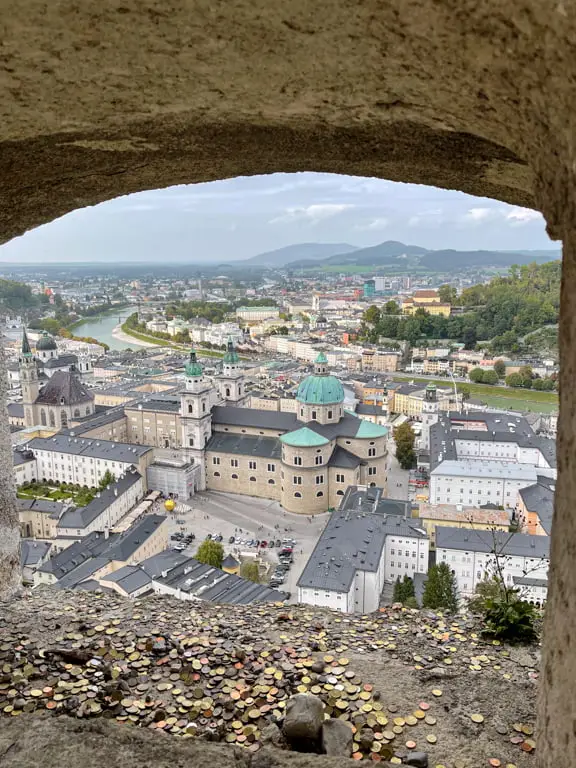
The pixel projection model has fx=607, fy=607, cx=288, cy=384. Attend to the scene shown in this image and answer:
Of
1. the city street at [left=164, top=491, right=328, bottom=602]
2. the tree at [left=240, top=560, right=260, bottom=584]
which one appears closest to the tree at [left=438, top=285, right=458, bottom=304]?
the city street at [left=164, top=491, right=328, bottom=602]

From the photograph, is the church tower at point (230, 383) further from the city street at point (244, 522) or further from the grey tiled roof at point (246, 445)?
the city street at point (244, 522)

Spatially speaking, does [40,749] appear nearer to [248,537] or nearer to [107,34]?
[107,34]

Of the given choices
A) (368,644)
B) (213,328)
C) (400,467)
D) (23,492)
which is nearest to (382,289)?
(213,328)

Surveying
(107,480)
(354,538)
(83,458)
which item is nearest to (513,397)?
(107,480)

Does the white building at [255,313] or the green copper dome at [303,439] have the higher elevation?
the white building at [255,313]

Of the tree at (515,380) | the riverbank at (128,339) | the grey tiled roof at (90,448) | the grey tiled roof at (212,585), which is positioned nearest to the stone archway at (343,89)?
the grey tiled roof at (212,585)

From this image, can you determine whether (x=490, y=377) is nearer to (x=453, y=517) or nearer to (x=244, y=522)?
(x=453, y=517)

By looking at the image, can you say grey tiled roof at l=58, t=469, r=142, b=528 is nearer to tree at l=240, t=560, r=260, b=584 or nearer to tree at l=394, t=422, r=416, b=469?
tree at l=240, t=560, r=260, b=584
